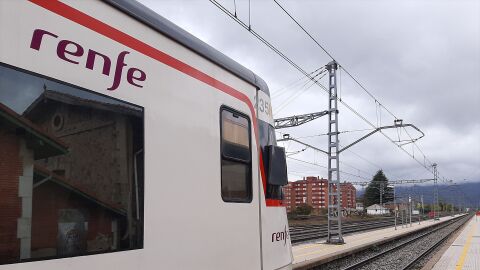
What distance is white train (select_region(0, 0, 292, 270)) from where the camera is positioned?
235 centimetres

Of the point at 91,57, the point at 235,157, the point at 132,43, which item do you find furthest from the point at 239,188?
the point at 91,57

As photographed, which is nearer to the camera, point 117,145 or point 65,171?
point 65,171

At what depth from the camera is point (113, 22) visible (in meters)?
3.00

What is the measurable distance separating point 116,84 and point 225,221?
5.19 ft

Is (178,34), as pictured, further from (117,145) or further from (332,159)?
(332,159)

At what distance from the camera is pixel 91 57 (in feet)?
9.05

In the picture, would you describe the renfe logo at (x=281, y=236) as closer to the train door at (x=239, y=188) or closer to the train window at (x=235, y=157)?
the train door at (x=239, y=188)

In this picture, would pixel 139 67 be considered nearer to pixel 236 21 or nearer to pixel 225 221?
pixel 225 221

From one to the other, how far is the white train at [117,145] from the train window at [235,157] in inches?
0.6

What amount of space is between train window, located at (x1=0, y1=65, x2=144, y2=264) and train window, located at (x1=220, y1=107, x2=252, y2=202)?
1120 millimetres

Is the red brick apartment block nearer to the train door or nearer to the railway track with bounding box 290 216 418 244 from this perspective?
the railway track with bounding box 290 216 418 244

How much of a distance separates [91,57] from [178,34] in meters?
1.02

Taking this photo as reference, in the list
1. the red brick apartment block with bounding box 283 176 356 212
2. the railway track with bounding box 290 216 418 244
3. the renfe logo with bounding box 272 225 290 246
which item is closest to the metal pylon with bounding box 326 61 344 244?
the railway track with bounding box 290 216 418 244

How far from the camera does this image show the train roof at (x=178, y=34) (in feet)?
10.4
